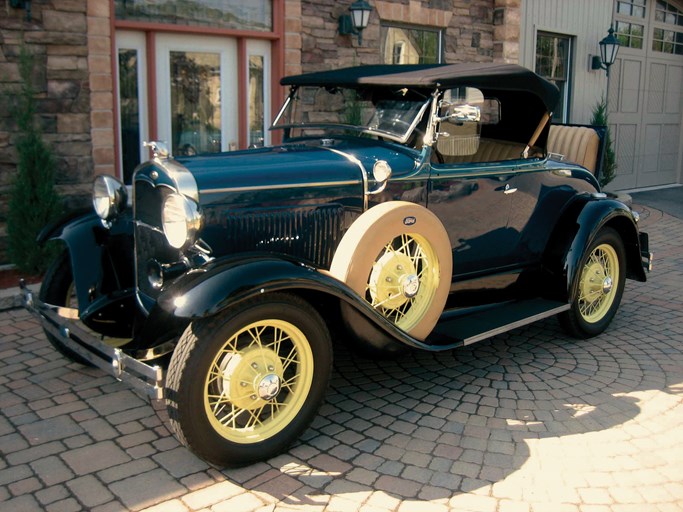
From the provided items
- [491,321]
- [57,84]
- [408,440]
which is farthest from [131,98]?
[408,440]

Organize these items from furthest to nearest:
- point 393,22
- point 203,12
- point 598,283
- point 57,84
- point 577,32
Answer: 1. point 577,32
2. point 393,22
3. point 203,12
4. point 57,84
5. point 598,283

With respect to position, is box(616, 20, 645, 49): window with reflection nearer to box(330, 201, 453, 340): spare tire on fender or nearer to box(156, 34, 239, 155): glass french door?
box(156, 34, 239, 155): glass french door

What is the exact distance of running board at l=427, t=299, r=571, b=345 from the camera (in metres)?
3.85

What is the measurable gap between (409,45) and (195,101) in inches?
122

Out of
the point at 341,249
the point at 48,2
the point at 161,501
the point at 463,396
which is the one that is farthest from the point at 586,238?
the point at 48,2

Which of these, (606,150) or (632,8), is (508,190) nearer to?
(606,150)

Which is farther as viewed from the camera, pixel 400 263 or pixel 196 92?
pixel 196 92

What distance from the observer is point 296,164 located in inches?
143

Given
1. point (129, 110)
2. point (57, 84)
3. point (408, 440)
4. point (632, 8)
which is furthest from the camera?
point (632, 8)

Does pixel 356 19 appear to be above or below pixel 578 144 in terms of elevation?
above

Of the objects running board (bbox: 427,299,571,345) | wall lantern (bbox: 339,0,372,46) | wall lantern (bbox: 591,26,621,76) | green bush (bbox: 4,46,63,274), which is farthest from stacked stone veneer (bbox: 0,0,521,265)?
wall lantern (bbox: 591,26,621,76)

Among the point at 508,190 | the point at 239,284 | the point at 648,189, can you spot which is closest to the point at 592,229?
the point at 508,190

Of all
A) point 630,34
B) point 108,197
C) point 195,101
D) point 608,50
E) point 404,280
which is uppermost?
point 630,34

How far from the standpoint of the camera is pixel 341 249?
3.48 meters
